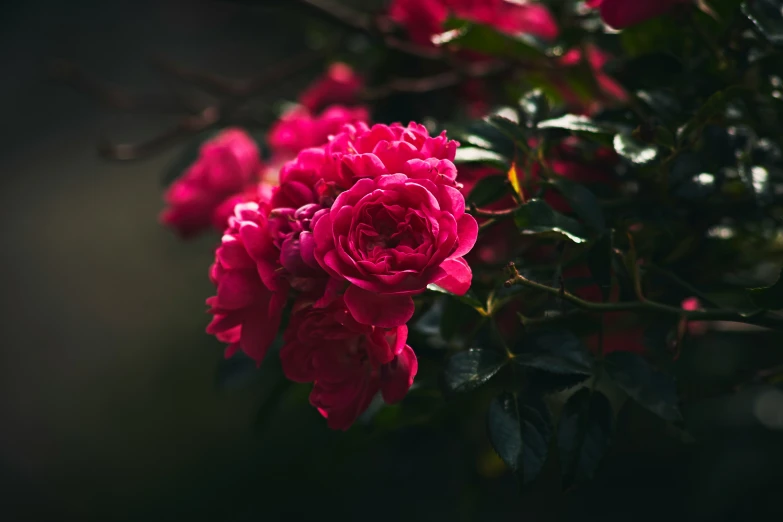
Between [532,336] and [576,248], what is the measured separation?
7 centimetres

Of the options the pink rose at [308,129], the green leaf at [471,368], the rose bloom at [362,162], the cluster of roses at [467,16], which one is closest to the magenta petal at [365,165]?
the rose bloom at [362,162]

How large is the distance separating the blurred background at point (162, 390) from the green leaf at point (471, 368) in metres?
0.17

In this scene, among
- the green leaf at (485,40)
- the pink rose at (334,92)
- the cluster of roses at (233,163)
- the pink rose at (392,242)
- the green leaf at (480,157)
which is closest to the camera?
the pink rose at (392,242)

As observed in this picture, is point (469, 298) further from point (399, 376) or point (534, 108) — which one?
point (534, 108)

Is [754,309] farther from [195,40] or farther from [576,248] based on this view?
[195,40]

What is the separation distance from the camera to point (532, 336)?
451 mm

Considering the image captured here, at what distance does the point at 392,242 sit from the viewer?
15.3 inches

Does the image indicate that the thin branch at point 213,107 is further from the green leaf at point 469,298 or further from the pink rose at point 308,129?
the green leaf at point 469,298

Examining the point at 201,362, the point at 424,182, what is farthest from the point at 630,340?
the point at 201,362

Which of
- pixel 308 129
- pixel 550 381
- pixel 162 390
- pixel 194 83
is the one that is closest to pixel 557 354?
pixel 550 381

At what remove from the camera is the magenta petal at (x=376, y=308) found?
0.37 meters

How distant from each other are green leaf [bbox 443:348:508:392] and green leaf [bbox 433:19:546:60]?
0.96 feet

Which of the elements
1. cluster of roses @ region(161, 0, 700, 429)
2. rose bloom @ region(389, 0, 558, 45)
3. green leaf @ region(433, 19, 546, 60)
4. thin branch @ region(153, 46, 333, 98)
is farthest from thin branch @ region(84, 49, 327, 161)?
cluster of roses @ region(161, 0, 700, 429)

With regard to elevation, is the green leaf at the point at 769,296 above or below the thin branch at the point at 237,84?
above
